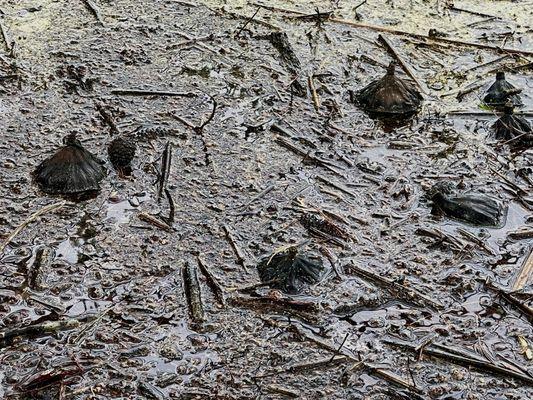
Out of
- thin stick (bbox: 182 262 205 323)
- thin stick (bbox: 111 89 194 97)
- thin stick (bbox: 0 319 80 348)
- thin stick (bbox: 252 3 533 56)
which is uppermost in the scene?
thin stick (bbox: 252 3 533 56)

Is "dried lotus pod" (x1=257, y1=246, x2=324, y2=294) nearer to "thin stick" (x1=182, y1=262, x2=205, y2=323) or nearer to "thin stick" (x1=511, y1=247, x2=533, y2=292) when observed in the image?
"thin stick" (x1=182, y1=262, x2=205, y2=323)

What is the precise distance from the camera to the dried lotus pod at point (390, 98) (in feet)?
20.8

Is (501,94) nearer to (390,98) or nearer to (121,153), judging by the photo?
(390,98)

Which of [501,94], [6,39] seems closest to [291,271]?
[501,94]

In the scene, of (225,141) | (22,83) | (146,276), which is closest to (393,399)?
(146,276)

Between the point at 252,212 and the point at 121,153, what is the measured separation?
1.10 metres

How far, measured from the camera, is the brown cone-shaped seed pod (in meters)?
5.54

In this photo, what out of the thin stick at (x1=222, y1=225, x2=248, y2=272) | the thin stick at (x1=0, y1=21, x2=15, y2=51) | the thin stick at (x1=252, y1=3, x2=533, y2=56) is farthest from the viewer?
the thin stick at (x1=252, y1=3, x2=533, y2=56)

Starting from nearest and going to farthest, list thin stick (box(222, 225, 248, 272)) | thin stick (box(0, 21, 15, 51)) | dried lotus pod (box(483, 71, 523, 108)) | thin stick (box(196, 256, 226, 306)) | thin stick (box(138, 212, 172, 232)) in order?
1. thin stick (box(196, 256, 226, 306))
2. thin stick (box(222, 225, 248, 272))
3. thin stick (box(138, 212, 172, 232))
4. dried lotus pod (box(483, 71, 523, 108))
5. thin stick (box(0, 21, 15, 51))

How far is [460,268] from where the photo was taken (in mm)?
4797

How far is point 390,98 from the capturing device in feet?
20.8

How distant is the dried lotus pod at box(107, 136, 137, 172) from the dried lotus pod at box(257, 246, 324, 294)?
1465 mm

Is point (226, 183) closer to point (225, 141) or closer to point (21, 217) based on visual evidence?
point (225, 141)

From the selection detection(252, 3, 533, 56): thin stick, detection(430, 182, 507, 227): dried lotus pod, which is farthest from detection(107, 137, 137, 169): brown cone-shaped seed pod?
detection(252, 3, 533, 56): thin stick
